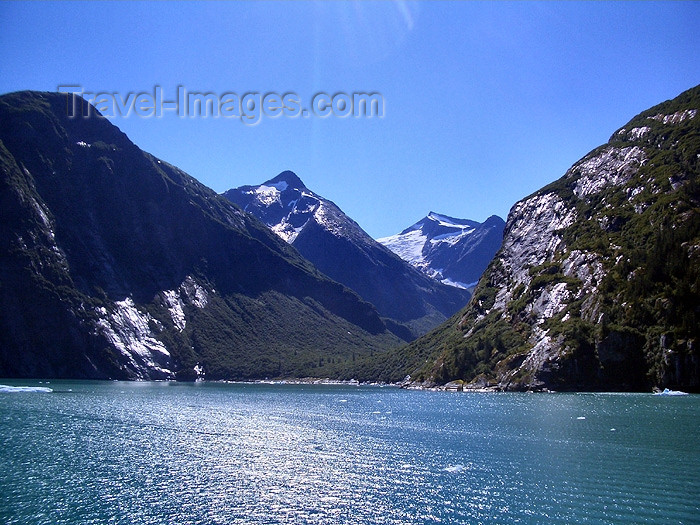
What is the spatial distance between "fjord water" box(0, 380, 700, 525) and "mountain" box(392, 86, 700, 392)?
4627 cm

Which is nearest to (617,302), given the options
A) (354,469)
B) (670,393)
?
(670,393)

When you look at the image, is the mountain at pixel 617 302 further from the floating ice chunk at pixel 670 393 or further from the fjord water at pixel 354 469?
the fjord water at pixel 354 469

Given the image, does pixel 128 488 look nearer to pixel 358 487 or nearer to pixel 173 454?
pixel 173 454

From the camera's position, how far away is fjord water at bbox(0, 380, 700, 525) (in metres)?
35.9

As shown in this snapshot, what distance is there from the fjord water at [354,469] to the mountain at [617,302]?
152 feet

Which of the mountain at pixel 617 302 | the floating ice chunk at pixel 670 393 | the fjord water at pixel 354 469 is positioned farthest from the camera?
the mountain at pixel 617 302

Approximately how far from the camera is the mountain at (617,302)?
127000mm

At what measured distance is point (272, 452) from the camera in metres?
57.0

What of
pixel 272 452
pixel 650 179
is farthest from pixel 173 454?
pixel 650 179

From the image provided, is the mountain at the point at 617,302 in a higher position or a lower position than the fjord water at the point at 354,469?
higher

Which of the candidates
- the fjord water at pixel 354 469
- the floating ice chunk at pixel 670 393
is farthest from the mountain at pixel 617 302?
the fjord water at pixel 354 469

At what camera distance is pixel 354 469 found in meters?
48.9

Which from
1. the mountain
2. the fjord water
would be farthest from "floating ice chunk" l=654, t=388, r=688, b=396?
the fjord water

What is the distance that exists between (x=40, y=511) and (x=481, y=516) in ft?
93.7
